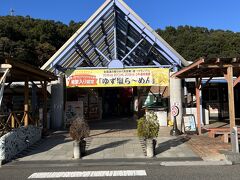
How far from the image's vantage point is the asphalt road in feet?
27.1

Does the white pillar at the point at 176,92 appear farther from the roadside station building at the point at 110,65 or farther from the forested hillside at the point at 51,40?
the forested hillside at the point at 51,40

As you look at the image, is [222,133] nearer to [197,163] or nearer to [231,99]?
[231,99]

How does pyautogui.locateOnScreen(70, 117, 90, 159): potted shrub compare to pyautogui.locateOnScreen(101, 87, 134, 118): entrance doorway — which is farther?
pyautogui.locateOnScreen(101, 87, 134, 118): entrance doorway

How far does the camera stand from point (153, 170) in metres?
9.12

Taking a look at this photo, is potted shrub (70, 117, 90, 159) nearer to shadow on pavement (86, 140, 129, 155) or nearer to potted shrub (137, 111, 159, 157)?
shadow on pavement (86, 140, 129, 155)

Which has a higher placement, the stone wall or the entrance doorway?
the entrance doorway

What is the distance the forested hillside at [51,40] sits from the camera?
44.2 metres

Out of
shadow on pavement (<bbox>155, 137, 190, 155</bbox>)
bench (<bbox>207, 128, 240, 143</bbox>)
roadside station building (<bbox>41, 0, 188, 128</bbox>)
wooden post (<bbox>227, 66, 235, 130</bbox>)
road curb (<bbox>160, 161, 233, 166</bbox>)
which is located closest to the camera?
road curb (<bbox>160, 161, 233, 166</bbox>)

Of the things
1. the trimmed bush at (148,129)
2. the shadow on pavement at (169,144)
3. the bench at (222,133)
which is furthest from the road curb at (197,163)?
the bench at (222,133)

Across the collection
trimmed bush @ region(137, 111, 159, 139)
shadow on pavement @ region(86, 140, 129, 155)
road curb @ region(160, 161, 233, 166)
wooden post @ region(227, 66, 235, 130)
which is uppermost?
wooden post @ region(227, 66, 235, 130)

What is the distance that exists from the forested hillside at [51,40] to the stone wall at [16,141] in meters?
30.5

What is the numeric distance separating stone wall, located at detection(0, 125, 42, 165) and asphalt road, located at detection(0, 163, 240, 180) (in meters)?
0.74

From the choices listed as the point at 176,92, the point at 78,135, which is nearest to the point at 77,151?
the point at 78,135

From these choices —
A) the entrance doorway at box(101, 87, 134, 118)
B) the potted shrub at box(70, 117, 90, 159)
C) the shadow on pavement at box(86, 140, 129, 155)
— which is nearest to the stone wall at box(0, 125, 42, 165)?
the potted shrub at box(70, 117, 90, 159)
